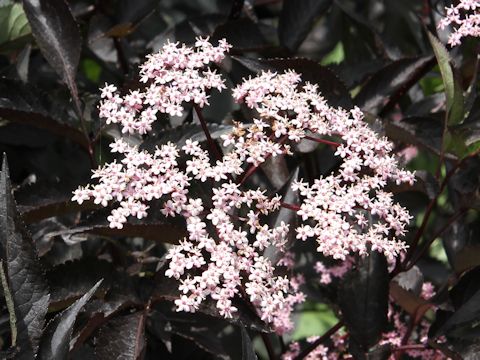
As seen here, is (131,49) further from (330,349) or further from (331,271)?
(330,349)

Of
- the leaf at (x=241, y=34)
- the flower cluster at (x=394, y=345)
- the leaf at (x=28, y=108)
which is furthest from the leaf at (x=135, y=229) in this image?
the leaf at (x=241, y=34)

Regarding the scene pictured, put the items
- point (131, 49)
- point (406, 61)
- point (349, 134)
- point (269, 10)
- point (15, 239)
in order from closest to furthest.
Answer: point (15, 239), point (349, 134), point (406, 61), point (131, 49), point (269, 10)

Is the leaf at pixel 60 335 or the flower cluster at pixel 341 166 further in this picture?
the flower cluster at pixel 341 166

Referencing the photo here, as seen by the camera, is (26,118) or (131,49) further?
(131,49)

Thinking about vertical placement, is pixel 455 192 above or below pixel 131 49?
below

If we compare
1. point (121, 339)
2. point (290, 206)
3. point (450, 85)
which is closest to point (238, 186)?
point (290, 206)

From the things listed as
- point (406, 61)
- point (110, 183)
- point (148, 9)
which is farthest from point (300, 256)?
point (110, 183)

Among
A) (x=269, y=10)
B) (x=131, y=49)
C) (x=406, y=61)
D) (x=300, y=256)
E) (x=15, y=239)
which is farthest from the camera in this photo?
(x=269, y=10)

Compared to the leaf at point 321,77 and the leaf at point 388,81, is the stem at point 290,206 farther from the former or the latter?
the leaf at point 388,81
